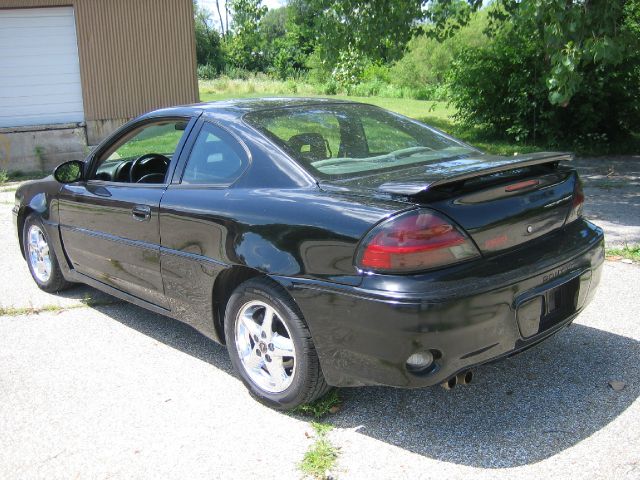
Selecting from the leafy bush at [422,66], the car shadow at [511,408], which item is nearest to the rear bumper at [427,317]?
the car shadow at [511,408]

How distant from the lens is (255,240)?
3.36 meters

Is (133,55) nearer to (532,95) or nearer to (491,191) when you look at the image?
(532,95)

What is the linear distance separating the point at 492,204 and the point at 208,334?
1.78 m

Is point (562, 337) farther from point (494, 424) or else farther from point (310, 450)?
point (310, 450)

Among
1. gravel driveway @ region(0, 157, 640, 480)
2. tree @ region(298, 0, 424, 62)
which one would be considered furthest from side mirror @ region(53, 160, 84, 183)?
tree @ region(298, 0, 424, 62)

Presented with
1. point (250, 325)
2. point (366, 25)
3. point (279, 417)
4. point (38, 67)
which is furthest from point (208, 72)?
point (279, 417)

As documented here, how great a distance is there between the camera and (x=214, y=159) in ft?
12.6

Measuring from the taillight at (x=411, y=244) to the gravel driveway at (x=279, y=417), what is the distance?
2.89ft

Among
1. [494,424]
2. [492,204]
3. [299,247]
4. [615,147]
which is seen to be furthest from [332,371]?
[615,147]

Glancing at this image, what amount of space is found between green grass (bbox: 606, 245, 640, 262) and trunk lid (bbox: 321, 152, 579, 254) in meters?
2.70

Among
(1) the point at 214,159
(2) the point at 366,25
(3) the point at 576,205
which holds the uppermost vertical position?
(2) the point at 366,25

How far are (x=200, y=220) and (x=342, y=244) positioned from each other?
103 cm

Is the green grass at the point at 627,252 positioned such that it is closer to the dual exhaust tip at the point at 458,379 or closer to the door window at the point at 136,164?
the dual exhaust tip at the point at 458,379

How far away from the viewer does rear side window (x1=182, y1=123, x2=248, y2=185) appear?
3678mm
